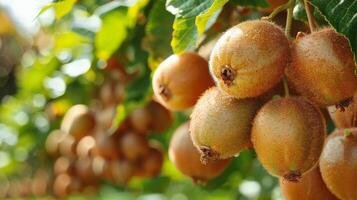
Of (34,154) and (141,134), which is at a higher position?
(141,134)

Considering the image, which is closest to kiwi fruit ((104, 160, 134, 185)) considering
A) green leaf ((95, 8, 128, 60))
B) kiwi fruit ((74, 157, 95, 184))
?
kiwi fruit ((74, 157, 95, 184))

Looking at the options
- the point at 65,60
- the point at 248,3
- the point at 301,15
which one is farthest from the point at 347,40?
the point at 65,60

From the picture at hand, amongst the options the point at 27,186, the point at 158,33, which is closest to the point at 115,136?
the point at 158,33

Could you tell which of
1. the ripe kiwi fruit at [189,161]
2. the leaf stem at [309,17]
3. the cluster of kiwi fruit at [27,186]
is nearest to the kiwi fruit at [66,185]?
the cluster of kiwi fruit at [27,186]

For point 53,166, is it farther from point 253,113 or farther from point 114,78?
point 253,113

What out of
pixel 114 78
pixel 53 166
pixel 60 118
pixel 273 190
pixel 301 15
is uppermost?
pixel 301 15

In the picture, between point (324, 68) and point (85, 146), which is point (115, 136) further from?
point (324, 68)
